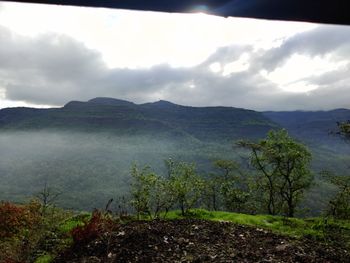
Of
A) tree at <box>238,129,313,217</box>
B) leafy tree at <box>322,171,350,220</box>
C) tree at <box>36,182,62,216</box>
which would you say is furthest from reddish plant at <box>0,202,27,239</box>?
tree at <box>238,129,313,217</box>

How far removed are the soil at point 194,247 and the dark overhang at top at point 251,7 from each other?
10.4 meters

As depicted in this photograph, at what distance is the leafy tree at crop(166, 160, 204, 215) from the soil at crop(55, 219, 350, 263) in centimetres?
795

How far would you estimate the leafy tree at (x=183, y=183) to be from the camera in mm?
24828

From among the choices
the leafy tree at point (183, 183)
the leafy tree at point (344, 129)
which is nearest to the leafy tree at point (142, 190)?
the leafy tree at point (183, 183)

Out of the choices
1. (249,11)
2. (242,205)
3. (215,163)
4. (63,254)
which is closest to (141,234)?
(63,254)

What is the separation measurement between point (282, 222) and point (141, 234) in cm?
1377

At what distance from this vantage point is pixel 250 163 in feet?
160

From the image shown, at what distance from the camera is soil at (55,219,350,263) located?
12.6m

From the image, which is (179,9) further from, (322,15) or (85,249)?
(85,249)

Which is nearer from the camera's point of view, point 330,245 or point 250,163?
point 330,245

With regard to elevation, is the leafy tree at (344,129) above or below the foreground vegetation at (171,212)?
above

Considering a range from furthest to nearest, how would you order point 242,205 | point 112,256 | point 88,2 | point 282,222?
point 242,205 < point 282,222 < point 112,256 < point 88,2

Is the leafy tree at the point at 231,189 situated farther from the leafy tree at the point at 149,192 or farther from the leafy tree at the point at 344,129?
the leafy tree at the point at 344,129

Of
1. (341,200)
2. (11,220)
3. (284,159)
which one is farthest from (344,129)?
(284,159)
